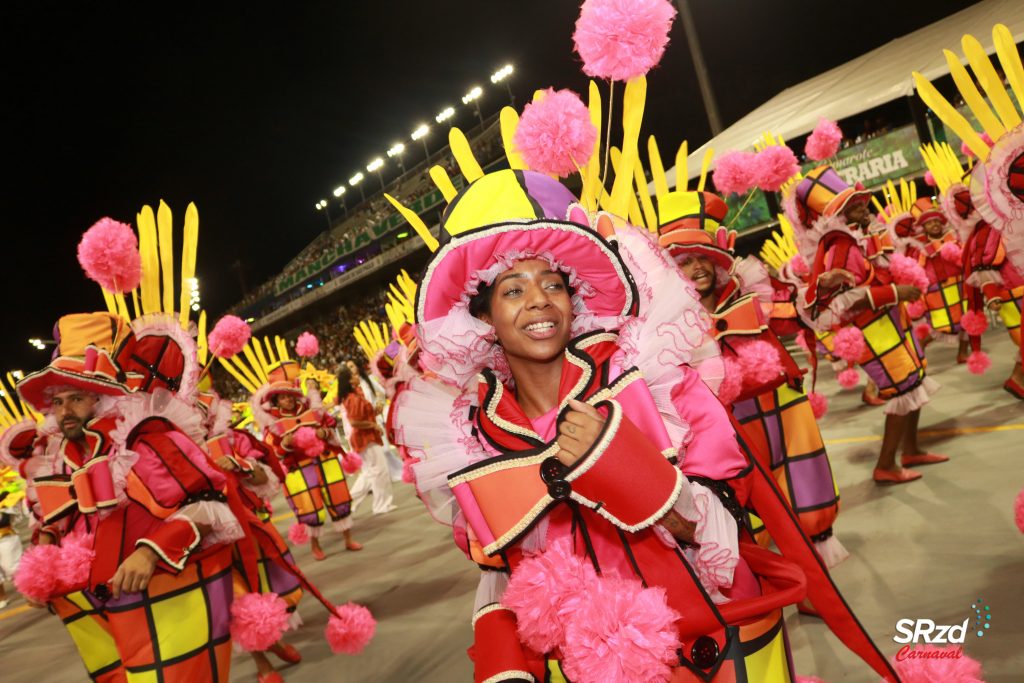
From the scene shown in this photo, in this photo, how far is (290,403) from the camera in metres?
7.56

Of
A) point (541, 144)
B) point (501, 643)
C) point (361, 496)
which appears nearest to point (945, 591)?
point (501, 643)

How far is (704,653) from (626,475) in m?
0.48

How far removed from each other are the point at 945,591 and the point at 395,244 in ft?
84.8

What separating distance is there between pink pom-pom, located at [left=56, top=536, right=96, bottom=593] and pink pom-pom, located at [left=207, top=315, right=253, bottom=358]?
200 centimetres

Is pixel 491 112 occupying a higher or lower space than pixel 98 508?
higher

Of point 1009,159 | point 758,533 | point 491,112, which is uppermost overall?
point 491,112

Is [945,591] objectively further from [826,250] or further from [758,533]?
[826,250]

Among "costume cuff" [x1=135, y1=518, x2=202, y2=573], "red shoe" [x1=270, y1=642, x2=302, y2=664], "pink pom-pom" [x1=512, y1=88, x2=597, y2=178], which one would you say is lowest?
"red shoe" [x1=270, y1=642, x2=302, y2=664]

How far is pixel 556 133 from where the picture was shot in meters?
1.98

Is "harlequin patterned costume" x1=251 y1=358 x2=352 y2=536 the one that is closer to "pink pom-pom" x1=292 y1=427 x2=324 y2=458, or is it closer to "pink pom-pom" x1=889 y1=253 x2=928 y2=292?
"pink pom-pom" x1=292 y1=427 x2=324 y2=458

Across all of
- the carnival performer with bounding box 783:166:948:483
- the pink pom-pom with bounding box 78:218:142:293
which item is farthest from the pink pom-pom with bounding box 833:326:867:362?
the pink pom-pom with bounding box 78:218:142:293

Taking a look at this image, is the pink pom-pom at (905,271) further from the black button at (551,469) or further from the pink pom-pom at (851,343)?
the black button at (551,469)

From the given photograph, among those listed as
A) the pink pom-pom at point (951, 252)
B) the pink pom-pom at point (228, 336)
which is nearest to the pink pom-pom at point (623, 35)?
the pink pom-pom at point (228, 336)

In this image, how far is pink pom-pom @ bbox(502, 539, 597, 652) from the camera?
4.59 feet
